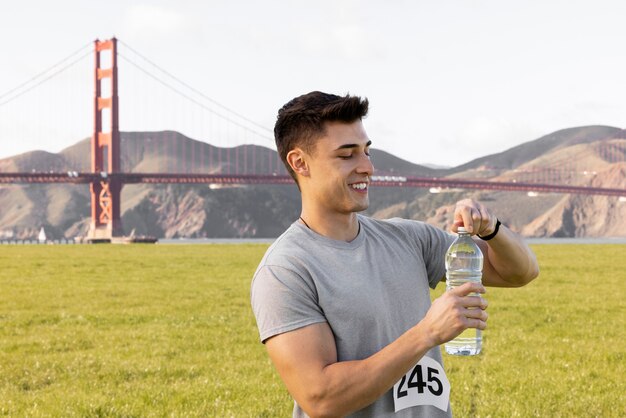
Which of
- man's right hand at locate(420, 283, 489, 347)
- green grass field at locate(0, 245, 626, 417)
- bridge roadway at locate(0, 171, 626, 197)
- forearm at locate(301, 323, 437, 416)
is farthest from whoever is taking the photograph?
bridge roadway at locate(0, 171, 626, 197)

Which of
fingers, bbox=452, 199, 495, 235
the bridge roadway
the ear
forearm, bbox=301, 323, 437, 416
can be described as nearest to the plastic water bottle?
fingers, bbox=452, 199, 495, 235

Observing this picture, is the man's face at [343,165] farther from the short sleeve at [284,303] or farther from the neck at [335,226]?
the short sleeve at [284,303]

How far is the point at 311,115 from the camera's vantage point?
11.0 feet

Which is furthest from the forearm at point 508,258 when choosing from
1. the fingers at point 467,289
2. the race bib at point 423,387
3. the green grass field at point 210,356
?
the green grass field at point 210,356

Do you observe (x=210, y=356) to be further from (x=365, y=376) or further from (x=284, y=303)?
(x=365, y=376)

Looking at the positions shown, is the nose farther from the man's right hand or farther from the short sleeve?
the man's right hand

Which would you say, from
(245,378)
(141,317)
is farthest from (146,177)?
(245,378)

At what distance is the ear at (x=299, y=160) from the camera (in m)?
3.44

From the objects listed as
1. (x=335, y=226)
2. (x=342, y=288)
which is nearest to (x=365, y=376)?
(x=342, y=288)

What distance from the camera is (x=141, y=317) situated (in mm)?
17719

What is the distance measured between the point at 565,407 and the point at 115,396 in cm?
468

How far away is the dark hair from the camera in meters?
3.33

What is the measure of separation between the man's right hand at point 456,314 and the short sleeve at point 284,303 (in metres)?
0.46

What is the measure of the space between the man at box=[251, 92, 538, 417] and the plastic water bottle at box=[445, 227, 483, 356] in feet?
0.31
